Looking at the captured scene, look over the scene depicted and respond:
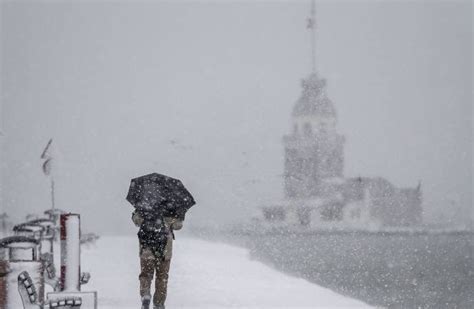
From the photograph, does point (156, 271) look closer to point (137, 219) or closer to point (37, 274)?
point (137, 219)

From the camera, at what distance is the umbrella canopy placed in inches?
321

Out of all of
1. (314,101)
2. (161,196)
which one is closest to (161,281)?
(161,196)

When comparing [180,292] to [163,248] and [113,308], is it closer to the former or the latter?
A: [113,308]

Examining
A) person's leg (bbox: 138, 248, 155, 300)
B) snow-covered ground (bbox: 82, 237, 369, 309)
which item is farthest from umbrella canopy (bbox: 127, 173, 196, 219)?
snow-covered ground (bbox: 82, 237, 369, 309)

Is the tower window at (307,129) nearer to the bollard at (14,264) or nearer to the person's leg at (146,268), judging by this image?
the person's leg at (146,268)

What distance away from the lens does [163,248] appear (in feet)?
26.8

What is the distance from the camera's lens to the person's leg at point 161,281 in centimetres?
826

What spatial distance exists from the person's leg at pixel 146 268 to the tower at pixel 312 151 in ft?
470

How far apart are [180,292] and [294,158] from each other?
150m

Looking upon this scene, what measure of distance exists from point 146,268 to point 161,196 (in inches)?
30.1

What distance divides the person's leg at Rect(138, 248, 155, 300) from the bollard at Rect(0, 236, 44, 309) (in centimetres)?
129

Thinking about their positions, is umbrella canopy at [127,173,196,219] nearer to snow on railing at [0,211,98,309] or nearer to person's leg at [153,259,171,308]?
person's leg at [153,259,171,308]

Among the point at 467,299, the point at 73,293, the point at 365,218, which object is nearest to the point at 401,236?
the point at 365,218

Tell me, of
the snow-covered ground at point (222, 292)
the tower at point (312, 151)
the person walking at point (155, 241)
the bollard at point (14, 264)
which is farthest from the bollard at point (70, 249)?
the tower at point (312, 151)
